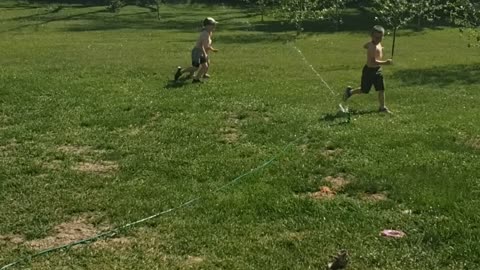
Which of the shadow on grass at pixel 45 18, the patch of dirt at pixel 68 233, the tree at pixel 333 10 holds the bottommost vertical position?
the shadow on grass at pixel 45 18

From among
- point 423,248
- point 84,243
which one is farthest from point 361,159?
point 84,243

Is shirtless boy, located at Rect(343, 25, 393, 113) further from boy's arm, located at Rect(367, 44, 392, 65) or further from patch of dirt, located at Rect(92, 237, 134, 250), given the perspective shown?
patch of dirt, located at Rect(92, 237, 134, 250)

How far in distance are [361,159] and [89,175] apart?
330cm

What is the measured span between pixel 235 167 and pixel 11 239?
2995mm

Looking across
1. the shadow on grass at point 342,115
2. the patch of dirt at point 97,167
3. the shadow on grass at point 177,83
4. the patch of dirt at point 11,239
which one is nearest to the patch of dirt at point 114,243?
the patch of dirt at point 11,239

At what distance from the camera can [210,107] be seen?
12.0 metres

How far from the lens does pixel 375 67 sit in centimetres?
1246

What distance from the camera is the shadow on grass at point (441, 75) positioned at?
1783cm

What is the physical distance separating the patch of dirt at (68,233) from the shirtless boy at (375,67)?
23.1ft

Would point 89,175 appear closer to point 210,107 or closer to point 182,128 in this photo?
point 182,128

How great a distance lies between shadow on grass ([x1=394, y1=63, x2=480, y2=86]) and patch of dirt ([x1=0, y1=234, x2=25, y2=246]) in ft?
42.0

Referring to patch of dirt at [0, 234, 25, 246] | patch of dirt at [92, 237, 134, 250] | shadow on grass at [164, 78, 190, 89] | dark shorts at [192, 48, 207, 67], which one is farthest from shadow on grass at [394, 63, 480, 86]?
patch of dirt at [0, 234, 25, 246]

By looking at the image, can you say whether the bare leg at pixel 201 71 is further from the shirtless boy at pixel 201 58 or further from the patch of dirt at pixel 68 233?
the patch of dirt at pixel 68 233

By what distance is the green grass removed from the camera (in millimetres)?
5867
